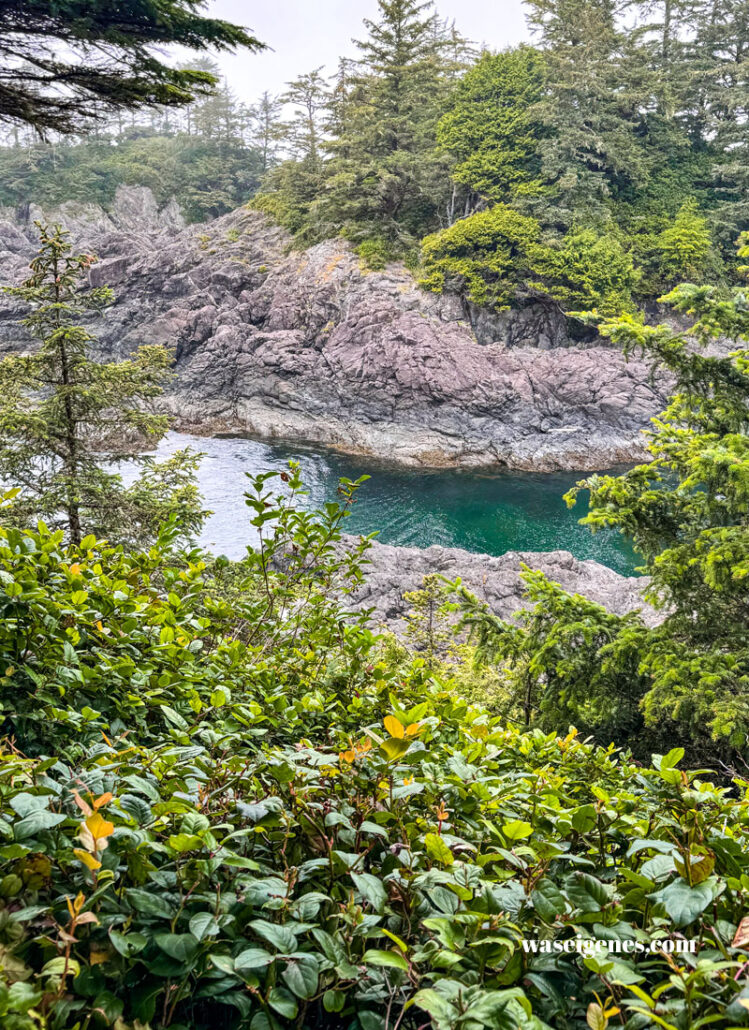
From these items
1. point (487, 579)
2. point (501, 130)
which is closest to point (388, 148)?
point (501, 130)

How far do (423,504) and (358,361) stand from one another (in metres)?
10.1

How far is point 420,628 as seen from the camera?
10.9m

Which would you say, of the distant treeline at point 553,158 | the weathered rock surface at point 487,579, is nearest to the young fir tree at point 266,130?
the distant treeline at point 553,158

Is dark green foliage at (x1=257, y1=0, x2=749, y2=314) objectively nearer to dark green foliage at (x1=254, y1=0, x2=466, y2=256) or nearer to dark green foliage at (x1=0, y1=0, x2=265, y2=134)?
dark green foliage at (x1=254, y1=0, x2=466, y2=256)

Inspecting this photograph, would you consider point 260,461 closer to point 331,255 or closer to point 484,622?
point 331,255

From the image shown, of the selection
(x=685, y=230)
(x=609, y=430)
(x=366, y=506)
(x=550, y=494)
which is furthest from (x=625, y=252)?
(x=366, y=506)

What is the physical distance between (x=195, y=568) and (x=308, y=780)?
152 cm

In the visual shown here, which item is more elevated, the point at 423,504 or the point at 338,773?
the point at 338,773

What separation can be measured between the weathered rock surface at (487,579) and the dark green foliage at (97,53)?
29.4 ft

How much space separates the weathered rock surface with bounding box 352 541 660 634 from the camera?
42.5ft

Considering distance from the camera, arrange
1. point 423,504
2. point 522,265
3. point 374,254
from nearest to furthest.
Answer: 1. point 423,504
2. point 522,265
3. point 374,254

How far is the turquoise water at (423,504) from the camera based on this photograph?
60.8 feet

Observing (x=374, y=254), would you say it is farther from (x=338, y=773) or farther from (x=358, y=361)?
(x=338, y=773)

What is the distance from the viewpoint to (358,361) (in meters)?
28.5
